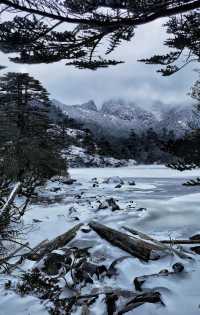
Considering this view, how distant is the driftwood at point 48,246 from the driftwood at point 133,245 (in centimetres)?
83

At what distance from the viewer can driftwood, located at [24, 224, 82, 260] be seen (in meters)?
7.17

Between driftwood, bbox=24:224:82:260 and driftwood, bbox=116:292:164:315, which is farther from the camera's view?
driftwood, bbox=24:224:82:260

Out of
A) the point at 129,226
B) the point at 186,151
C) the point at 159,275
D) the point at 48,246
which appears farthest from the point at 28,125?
the point at 186,151

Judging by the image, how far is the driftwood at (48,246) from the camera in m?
7.17

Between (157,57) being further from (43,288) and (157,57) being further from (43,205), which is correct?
(43,205)

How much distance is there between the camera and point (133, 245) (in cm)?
707

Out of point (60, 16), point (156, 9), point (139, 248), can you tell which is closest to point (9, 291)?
point (139, 248)

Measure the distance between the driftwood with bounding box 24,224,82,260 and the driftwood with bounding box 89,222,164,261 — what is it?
83 cm

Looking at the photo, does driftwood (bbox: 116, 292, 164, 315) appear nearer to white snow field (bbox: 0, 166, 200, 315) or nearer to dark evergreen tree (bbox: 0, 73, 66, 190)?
white snow field (bbox: 0, 166, 200, 315)

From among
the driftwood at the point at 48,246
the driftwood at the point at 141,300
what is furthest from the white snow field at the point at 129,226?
the driftwood at the point at 48,246

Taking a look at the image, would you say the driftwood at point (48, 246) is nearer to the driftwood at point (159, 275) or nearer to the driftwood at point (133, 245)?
the driftwood at point (133, 245)

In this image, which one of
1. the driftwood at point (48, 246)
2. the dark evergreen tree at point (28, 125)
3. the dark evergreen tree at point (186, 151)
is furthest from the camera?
the dark evergreen tree at point (28, 125)

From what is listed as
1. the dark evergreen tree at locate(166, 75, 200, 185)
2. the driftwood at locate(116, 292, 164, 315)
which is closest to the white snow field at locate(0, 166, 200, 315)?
the driftwood at locate(116, 292, 164, 315)

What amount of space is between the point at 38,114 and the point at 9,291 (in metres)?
20.2
